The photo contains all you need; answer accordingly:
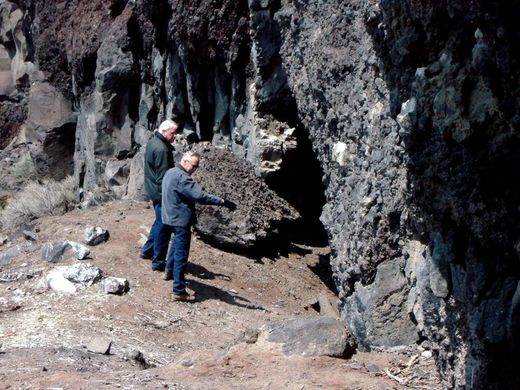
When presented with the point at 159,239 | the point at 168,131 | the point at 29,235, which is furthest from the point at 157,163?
the point at 29,235

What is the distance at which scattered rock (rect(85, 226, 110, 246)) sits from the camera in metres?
10.4

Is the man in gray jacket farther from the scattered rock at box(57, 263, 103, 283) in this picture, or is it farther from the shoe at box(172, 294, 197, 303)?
the scattered rock at box(57, 263, 103, 283)

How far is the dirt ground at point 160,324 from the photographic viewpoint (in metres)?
5.92

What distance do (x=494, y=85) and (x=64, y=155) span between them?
18.0 meters

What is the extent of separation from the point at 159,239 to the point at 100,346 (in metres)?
2.25

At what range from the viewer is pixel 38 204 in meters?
16.7

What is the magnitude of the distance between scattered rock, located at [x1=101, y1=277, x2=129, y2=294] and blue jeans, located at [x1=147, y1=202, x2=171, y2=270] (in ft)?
2.11

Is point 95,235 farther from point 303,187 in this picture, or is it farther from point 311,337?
point 311,337

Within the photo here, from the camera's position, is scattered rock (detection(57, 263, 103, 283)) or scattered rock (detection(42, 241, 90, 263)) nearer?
scattered rock (detection(57, 263, 103, 283))

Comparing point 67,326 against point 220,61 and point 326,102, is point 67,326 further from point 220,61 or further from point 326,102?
point 220,61

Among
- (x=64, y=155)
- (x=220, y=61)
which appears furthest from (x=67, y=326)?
(x=64, y=155)

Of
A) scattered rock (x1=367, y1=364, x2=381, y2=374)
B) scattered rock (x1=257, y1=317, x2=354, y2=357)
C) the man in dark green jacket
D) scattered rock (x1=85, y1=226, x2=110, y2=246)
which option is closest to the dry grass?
scattered rock (x1=85, y1=226, x2=110, y2=246)

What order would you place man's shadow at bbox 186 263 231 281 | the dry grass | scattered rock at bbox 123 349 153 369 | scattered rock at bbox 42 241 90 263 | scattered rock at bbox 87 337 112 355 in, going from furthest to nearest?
the dry grass → man's shadow at bbox 186 263 231 281 → scattered rock at bbox 42 241 90 263 → scattered rock at bbox 87 337 112 355 → scattered rock at bbox 123 349 153 369

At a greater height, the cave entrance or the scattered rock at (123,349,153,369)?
the cave entrance
